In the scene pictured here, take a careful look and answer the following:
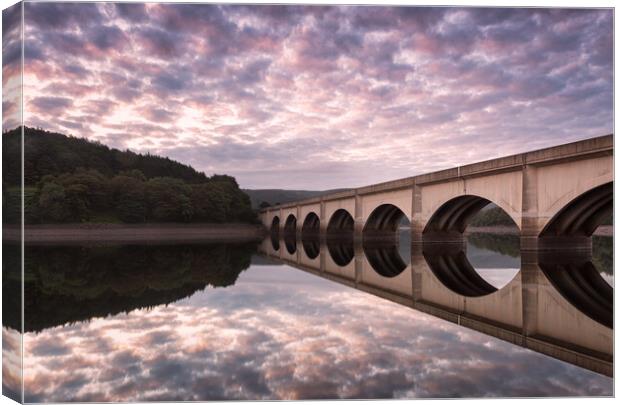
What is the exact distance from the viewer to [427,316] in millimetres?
7828

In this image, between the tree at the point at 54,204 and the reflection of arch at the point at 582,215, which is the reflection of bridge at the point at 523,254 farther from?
the tree at the point at 54,204

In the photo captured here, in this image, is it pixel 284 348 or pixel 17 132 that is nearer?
pixel 17 132

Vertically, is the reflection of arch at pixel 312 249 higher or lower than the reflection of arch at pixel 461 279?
lower

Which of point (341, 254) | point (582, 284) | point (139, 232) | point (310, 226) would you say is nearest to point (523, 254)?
point (582, 284)

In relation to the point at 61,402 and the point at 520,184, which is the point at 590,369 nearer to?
the point at 61,402

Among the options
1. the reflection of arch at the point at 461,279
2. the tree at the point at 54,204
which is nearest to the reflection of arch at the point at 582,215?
the reflection of arch at the point at 461,279

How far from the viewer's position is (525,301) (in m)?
9.20

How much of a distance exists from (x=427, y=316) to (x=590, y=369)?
2961mm

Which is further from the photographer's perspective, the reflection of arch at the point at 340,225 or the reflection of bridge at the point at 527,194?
the reflection of arch at the point at 340,225

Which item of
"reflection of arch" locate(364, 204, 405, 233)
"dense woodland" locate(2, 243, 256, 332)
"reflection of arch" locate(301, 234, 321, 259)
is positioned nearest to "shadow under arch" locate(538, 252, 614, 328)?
"dense woodland" locate(2, 243, 256, 332)

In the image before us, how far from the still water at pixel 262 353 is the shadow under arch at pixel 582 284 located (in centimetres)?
272

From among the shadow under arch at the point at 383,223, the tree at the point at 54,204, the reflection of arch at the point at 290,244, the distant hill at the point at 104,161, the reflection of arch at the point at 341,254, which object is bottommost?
the reflection of arch at the point at 290,244

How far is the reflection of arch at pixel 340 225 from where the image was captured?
153 feet

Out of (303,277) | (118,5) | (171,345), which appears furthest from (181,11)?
(303,277)
